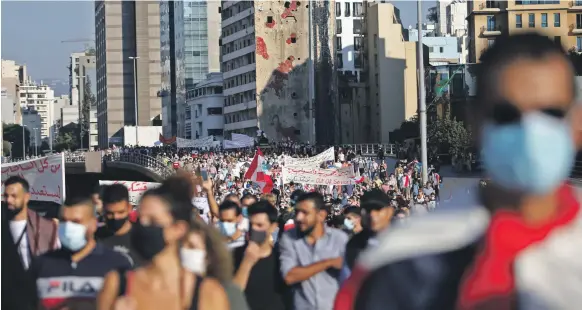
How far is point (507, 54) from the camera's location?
1571 millimetres

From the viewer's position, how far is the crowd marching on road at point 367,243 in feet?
4.84

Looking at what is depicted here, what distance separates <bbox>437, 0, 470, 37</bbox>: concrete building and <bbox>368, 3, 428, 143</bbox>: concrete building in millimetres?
34730

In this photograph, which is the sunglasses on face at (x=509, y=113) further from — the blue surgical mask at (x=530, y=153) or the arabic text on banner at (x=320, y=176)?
the arabic text on banner at (x=320, y=176)

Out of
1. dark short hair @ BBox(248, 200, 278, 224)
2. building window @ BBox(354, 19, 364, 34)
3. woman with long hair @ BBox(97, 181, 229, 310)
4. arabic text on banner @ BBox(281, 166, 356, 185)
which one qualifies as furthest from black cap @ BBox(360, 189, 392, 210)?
building window @ BBox(354, 19, 364, 34)

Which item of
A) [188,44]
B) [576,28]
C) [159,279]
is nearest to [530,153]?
[159,279]

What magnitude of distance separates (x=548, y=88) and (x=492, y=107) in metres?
0.09

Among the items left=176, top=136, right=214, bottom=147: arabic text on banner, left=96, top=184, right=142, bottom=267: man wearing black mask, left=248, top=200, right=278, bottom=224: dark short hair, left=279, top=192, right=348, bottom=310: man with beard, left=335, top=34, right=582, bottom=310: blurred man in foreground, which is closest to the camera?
left=335, top=34, right=582, bottom=310: blurred man in foreground

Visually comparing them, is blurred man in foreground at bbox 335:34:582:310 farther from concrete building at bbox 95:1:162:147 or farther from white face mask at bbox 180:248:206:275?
concrete building at bbox 95:1:162:147

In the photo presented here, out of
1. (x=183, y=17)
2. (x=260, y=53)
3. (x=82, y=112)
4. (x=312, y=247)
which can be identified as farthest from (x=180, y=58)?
(x=312, y=247)

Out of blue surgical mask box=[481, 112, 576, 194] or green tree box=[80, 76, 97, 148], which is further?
green tree box=[80, 76, 97, 148]

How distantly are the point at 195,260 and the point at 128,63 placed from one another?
13669cm

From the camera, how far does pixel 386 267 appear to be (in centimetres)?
157

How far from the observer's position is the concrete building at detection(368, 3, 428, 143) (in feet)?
266

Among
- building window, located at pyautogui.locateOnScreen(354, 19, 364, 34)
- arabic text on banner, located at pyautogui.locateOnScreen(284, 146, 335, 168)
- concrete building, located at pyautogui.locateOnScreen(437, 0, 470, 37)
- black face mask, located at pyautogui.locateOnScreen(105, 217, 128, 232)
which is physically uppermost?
concrete building, located at pyautogui.locateOnScreen(437, 0, 470, 37)
